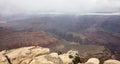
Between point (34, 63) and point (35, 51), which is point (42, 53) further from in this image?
point (34, 63)

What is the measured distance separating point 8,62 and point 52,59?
31.6 feet

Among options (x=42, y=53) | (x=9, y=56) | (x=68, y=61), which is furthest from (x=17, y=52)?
(x=68, y=61)

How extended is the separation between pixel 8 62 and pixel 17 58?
2.17 m

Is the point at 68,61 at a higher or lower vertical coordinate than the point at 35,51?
lower

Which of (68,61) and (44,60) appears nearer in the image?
(44,60)

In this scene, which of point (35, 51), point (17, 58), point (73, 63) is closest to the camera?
point (17, 58)

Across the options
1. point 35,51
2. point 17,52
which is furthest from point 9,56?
point 35,51

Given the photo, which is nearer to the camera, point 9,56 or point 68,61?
point 9,56

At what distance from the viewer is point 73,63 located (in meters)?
64.0

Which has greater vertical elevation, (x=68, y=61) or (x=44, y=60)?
(x=44, y=60)

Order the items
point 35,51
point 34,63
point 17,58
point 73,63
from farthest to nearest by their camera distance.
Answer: point 73,63 < point 35,51 < point 17,58 < point 34,63

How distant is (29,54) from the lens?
2227 inches

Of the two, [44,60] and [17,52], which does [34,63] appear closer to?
[44,60]

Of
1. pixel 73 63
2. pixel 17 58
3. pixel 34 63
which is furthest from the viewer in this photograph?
pixel 73 63
